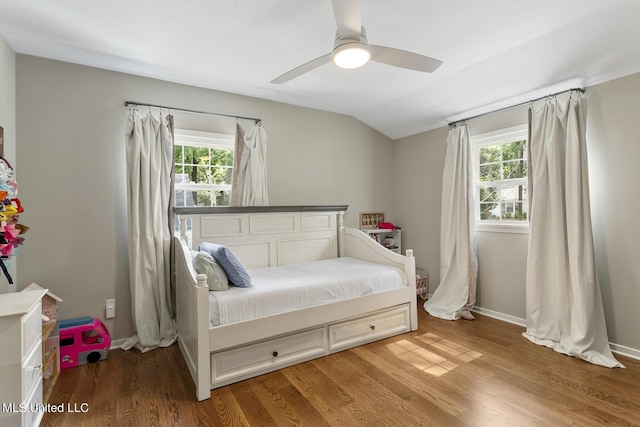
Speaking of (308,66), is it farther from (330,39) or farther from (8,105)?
(8,105)

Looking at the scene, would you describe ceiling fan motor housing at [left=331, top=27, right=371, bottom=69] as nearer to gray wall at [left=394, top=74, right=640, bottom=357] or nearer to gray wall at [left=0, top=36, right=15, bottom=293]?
gray wall at [left=394, top=74, right=640, bottom=357]

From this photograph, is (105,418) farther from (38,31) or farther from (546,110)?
(546,110)

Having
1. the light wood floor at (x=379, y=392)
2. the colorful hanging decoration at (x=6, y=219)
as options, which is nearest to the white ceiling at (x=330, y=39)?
the colorful hanging decoration at (x=6, y=219)

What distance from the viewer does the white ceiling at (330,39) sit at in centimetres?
194

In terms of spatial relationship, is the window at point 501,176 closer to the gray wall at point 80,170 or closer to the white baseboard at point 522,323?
the white baseboard at point 522,323

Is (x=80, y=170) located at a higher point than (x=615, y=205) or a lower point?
higher

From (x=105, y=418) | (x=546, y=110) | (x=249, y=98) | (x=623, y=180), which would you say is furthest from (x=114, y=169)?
(x=623, y=180)

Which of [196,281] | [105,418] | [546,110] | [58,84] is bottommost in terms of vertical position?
[105,418]

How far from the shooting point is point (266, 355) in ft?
7.41

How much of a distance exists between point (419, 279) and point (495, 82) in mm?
2407

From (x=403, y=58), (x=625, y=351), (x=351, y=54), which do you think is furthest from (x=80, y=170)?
(x=625, y=351)

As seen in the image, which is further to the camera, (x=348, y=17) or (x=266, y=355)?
(x=266, y=355)

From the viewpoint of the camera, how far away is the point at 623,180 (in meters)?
2.46

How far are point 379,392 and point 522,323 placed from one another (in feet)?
6.52
